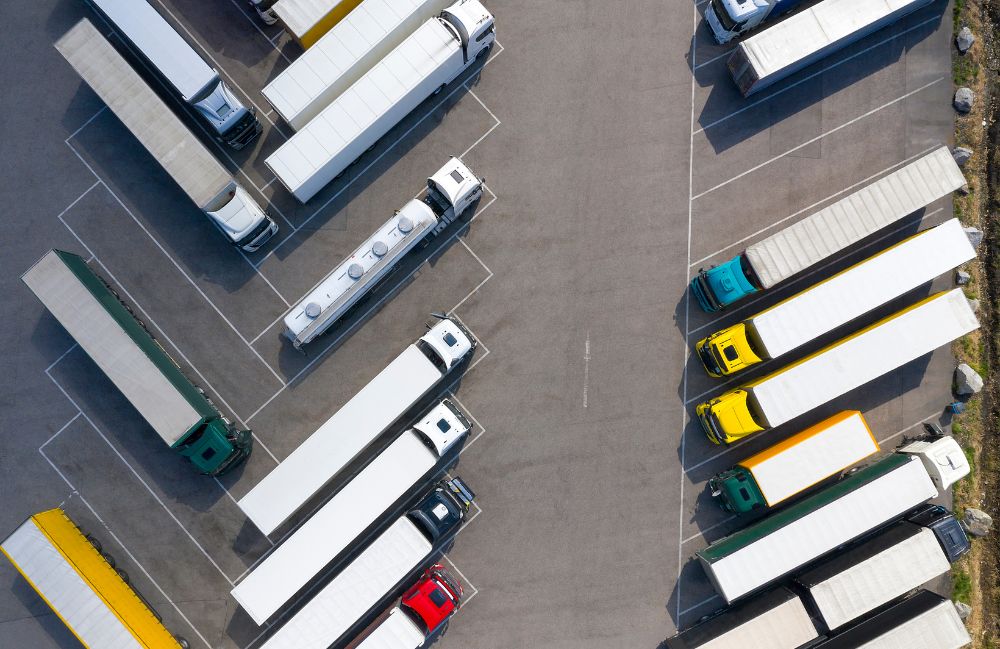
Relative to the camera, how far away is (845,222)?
34.3m

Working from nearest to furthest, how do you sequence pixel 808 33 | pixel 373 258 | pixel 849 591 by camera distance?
1. pixel 849 591
2. pixel 373 258
3. pixel 808 33

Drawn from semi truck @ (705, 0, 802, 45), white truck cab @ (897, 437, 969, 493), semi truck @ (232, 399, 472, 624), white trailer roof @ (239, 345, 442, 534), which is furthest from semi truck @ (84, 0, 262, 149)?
white truck cab @ (897, 437, 969, 493)

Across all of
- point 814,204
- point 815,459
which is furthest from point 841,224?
point 815,459

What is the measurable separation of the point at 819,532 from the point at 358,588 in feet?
87.5

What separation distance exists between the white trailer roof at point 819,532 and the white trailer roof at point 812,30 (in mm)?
24884

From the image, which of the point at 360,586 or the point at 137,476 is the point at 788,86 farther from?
the point at 137,476

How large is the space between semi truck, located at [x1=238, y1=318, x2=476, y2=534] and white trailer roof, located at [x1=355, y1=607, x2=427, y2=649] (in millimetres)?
8215

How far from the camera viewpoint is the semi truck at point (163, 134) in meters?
33.9

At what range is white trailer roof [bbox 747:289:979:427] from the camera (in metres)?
34.0

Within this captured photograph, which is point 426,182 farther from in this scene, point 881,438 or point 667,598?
point 881,438

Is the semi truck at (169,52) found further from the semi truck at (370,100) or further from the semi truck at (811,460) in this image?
the semi truck at (811,460)

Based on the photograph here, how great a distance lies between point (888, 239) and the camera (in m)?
36.9

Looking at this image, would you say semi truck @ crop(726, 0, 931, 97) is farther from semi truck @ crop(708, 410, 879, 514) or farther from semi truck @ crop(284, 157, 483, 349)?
semi truck @ crop(708, 410, 879, 514)

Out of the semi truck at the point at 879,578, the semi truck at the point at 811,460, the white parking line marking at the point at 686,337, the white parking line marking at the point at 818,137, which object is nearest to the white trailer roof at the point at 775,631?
the semi truck at the point at 879,578
